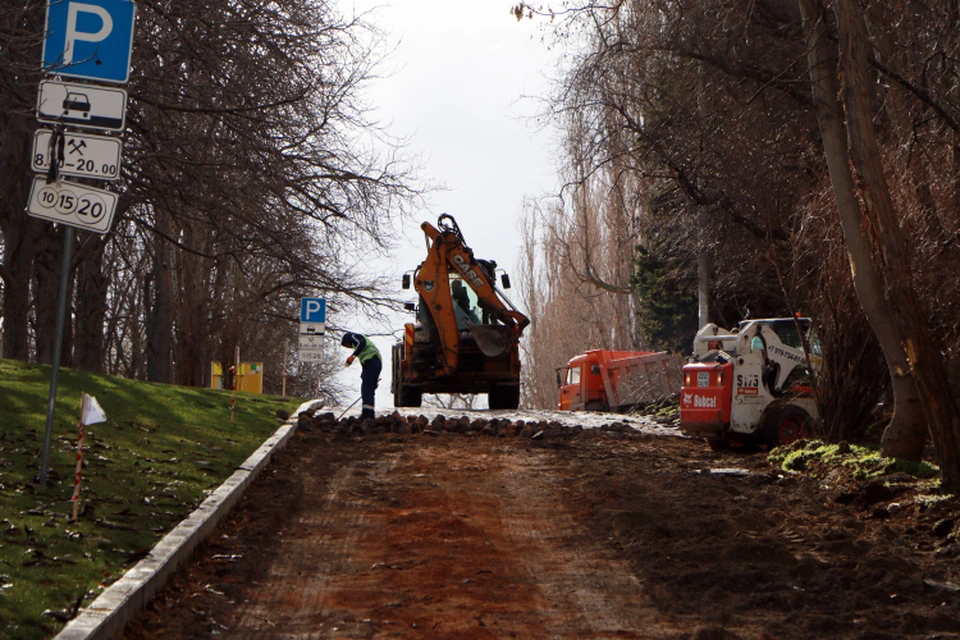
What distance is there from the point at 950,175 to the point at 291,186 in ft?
34.1

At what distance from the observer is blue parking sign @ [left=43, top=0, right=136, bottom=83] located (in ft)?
30.7

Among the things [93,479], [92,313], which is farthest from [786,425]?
[92,313]

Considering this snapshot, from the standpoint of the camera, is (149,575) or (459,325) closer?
(149,575)

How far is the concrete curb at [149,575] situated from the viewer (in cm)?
575

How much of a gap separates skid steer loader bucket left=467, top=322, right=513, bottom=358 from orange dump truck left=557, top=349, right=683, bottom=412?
17.0ft

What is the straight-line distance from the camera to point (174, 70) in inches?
605

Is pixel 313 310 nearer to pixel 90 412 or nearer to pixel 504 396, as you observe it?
pixel 504 396

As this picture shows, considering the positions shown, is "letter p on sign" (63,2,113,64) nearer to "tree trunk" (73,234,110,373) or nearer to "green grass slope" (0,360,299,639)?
"green grass slope" (0,360,299,639)

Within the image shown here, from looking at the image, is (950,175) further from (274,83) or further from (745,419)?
(274,83)

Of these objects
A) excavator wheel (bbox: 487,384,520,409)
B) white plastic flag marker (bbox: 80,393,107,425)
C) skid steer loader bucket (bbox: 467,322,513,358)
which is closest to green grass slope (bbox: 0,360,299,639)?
white plastic flag marker (bbox: 80,393,107,425)

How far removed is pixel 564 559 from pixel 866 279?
5.83 meters

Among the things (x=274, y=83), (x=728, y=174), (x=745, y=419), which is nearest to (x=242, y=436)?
(x=274, y=83)

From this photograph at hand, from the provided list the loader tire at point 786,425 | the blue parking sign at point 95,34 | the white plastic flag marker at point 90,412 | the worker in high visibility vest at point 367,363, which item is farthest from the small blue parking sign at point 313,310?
the white plastic flag marker at point 90,412

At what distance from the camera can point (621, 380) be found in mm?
29344
